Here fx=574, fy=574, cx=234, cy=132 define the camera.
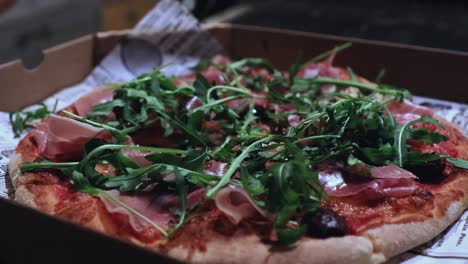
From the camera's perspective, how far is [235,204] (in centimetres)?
120

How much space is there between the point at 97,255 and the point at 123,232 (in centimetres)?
23

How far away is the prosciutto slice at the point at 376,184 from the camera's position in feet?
4.27

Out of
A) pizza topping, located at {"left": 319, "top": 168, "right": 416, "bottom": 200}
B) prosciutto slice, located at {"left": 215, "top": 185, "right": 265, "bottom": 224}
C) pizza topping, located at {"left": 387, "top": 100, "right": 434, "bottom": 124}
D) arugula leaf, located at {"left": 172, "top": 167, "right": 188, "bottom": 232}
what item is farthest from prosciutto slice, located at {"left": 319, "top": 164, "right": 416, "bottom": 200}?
pizza topping, located at {"left": 387, "top": 100, "right": 434, "bottom": 124}

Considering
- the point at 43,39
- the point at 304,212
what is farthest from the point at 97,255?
the point at 43,39

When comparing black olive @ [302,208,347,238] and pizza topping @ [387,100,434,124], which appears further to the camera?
pizza topping @ [387,100,434,124]

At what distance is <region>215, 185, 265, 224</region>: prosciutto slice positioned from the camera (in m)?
1.17

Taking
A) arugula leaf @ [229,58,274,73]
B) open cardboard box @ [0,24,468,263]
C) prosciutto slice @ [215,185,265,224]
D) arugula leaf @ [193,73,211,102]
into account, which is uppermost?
prosciutto slice @ [215,185,265,224]

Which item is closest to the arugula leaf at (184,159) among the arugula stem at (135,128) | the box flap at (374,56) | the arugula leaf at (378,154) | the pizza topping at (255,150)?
the pizza topping at (255,150)

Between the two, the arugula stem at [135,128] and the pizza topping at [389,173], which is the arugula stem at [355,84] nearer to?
the pizza topping at [389,173]

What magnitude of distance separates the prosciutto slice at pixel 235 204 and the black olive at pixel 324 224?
0.34ft

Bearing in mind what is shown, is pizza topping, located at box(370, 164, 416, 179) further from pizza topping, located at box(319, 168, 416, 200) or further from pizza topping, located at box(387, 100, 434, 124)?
pizza topping, located at box(387, 100, 434, 124)

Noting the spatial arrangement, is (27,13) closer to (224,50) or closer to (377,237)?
(224,50)

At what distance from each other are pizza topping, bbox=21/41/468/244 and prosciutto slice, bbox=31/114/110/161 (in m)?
0.03

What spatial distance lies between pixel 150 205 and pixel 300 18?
2.19m
